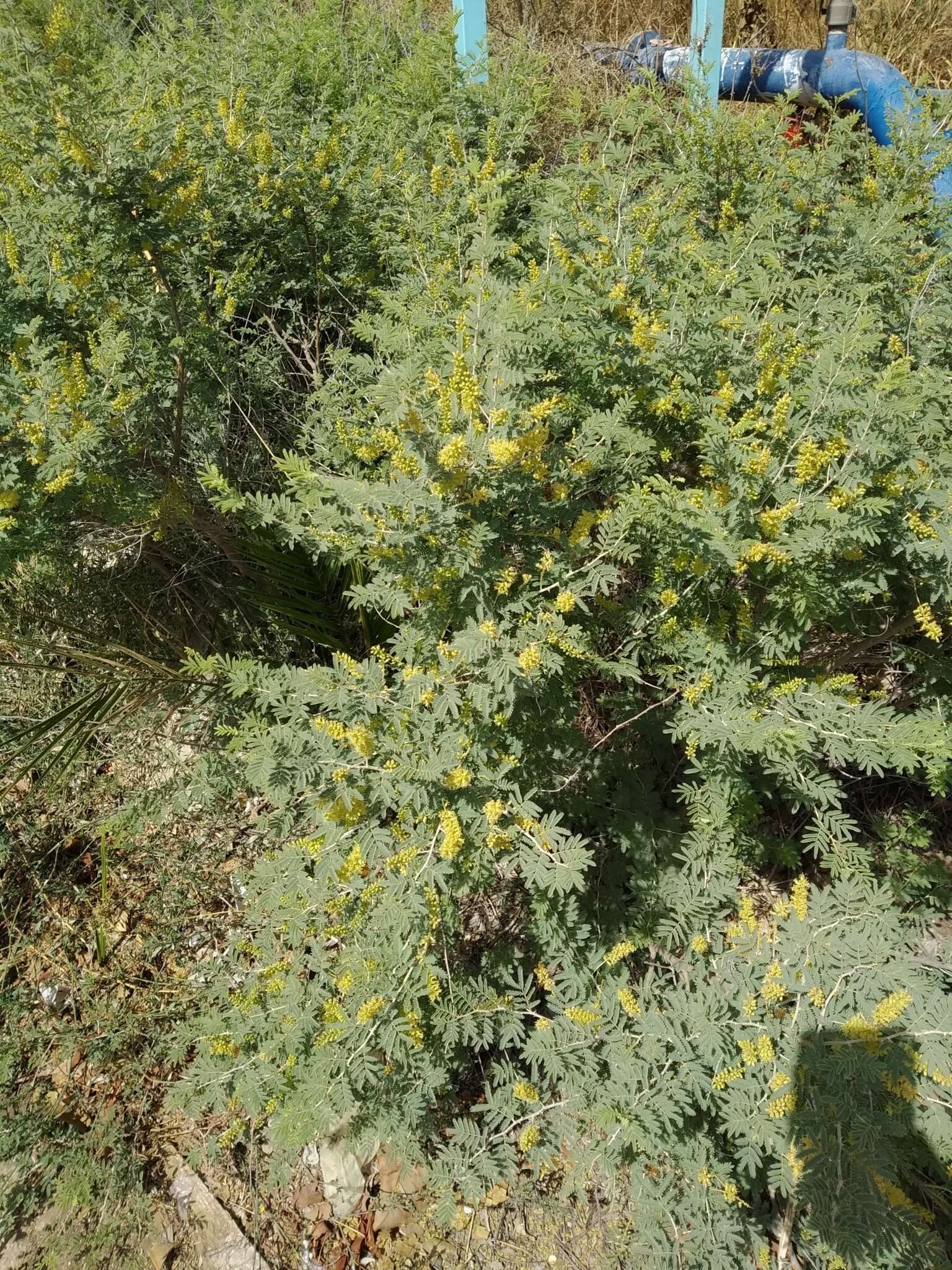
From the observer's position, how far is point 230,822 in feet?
10.7

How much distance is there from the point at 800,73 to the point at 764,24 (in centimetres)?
155

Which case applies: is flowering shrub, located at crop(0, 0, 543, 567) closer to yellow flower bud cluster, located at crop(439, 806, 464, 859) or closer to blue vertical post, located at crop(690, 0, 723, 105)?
blue vertical post, located at crop(690, 0, 723, 105)

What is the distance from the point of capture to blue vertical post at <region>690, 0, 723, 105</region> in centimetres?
421

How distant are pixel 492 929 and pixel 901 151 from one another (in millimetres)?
3217

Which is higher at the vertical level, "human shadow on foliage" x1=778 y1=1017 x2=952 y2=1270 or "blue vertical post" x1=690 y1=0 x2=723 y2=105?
"blue vertical post" x1=690 y1=0 x2=723 y2=105

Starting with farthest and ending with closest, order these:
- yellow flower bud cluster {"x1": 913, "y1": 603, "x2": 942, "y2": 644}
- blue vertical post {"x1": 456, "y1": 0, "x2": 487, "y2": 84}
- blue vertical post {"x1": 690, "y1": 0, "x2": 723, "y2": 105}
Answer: blue vertical post {"x1": 690, "y1": 0, "x2": 723, "y2": 105}, blue vertical post {"x1": 456, "y1": 0, "x2": 487, "y2": 84}, yellow flower bud cluster {"x1": 913, "y1": 603, "x2": 942, "y2": 644}

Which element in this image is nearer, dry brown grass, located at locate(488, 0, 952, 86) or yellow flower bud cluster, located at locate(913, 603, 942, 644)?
yellow flower bud cluster, located at locate(913, 603, 942, 644)

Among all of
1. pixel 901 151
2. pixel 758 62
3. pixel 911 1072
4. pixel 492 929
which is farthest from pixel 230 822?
pixel 758 62

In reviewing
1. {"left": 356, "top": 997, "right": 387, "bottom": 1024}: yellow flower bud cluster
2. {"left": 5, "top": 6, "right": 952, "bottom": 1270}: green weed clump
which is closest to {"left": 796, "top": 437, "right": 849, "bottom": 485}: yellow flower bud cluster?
{"left": 5, "top": 6, "right": 952, "bottom": 1270}: green weed clump

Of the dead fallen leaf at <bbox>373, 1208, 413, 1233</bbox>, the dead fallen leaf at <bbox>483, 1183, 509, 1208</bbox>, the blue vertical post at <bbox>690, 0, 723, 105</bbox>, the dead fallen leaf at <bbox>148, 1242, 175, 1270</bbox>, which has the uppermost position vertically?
the blue vertical post at <bbox>690, 0, 723, 105</bbox>

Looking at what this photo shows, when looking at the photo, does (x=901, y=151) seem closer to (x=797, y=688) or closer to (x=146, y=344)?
(x=797, y=688)

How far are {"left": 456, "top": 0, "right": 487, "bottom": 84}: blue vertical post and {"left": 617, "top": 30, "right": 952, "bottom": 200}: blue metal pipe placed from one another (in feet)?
3.02

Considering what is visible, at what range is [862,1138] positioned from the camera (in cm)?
177

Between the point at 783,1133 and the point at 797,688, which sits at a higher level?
the point at 797,688
